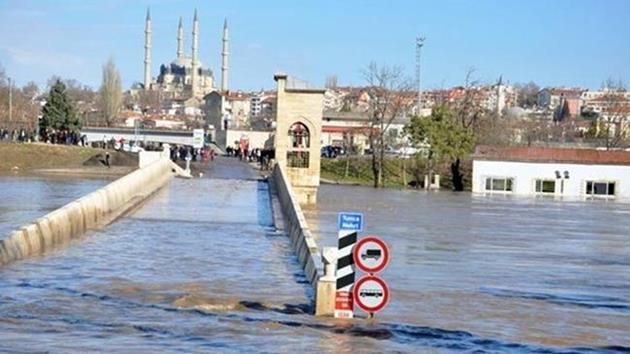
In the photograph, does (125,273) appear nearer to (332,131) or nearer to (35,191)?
→ (35,191)

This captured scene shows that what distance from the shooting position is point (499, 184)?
8319 cm

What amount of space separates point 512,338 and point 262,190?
35.2m

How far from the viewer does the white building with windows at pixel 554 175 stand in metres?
82.3

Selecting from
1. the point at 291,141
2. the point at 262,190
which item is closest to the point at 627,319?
the point at 262,190

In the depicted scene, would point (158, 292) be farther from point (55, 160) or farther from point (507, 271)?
point (55, 160)

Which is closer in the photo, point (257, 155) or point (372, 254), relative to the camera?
point (372, 254)

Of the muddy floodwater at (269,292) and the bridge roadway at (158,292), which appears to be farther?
the muddy floodwater at (269,292)

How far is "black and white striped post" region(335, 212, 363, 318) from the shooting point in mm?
14266

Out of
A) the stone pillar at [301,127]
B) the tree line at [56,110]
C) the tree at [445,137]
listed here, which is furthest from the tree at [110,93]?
the stone pillar at [301,127]

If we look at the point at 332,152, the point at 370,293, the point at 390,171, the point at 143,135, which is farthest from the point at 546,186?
the point at 370,293

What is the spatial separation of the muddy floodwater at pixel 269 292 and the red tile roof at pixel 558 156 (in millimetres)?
44996

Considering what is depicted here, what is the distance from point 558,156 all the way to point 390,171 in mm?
17809

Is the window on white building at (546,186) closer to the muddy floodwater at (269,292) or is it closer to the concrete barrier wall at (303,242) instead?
the muddy floodwater at (269,292)

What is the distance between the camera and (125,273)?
18.9 m
